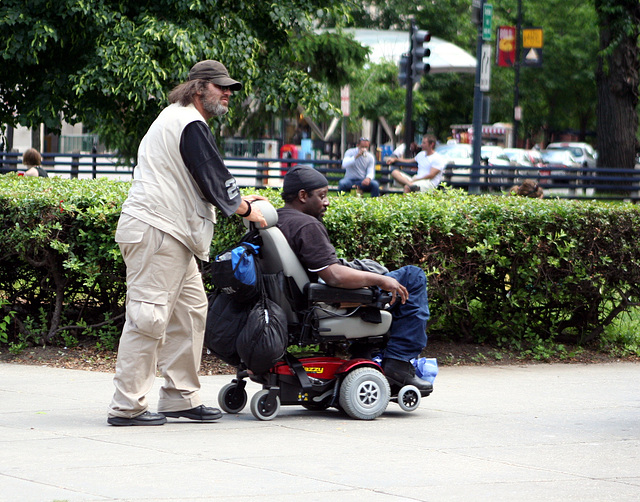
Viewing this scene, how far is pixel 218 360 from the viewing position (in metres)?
7.86

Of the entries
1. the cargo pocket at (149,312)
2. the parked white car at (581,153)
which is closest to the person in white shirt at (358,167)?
the cargo pocket at (149,312)

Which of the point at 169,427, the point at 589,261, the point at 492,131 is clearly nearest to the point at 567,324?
the point at 589,261

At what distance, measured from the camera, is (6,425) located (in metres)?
5.62

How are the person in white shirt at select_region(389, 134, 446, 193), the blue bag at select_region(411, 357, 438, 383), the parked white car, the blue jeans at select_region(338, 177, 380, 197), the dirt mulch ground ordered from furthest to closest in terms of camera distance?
the parked white car < the blue jeans at select_region(338, 177, 380, 197) < the person in white shirt at select_region(389, 134, 446, 193) < the dirt mulch ground < the blue bag at select_region(411, 357, 438, 383)

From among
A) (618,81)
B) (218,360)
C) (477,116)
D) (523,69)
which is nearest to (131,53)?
(218,360)

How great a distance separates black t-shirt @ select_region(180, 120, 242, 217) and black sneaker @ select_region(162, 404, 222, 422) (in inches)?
45.6

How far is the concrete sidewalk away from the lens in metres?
4.38

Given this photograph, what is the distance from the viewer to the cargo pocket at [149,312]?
5473 mm

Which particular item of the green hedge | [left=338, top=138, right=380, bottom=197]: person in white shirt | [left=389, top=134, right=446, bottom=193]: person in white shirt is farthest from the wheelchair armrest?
[left=338, top=138, right=380, bottom=197]: person in white shirt

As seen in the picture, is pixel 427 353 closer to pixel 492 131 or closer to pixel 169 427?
pixel 169 427

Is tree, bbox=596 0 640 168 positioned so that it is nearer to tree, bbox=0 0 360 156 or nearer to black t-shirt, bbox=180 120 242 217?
tree, bbox=0 0 360 156

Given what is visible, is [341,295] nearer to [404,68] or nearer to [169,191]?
[169,191]

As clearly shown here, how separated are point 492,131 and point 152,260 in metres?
58.0

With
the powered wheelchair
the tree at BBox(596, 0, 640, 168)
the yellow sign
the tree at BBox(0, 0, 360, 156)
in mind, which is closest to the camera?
the powered wheelchair
